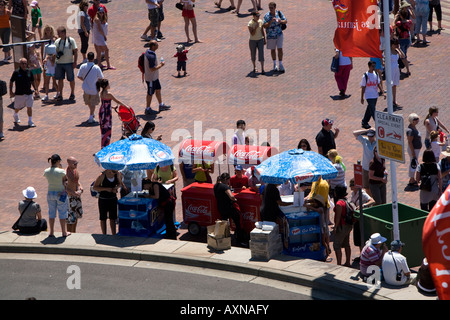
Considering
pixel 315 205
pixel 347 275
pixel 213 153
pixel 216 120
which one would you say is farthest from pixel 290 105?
pixel 347 275

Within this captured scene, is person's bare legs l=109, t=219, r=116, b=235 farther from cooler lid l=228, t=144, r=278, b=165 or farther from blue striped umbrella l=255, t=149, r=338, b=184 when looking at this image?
blue striped umbrella l=255, t=149, r=338, b=184

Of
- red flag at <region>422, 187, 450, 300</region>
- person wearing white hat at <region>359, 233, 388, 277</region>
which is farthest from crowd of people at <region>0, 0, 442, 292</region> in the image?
red flag at <region>422, 187, 450, 300</region>

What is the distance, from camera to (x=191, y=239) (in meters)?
16.9

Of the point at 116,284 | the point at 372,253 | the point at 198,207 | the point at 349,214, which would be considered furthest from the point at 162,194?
the point at 372,253

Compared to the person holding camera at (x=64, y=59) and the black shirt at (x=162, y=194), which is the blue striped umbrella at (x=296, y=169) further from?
the person holding camera at (x=64, y=59)

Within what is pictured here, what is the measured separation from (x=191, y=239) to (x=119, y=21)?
1648cm

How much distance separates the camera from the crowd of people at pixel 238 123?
16.1 meters

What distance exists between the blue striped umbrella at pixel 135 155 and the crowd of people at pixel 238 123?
0.38 meters

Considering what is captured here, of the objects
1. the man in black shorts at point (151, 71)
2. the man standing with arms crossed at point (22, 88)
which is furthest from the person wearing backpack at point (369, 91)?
the man standing with arms crossed at point (22, 88)

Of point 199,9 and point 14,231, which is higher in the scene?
point 199,9

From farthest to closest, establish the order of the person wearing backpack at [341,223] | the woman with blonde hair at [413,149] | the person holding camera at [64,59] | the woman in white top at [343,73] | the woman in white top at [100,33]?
the woman in white top at [100,33] < the person holding camera at [64,59] < the woman in white top at [343,73] < the woman with blonde hair at [413,149] < the person wearing backpack at [341,223]
